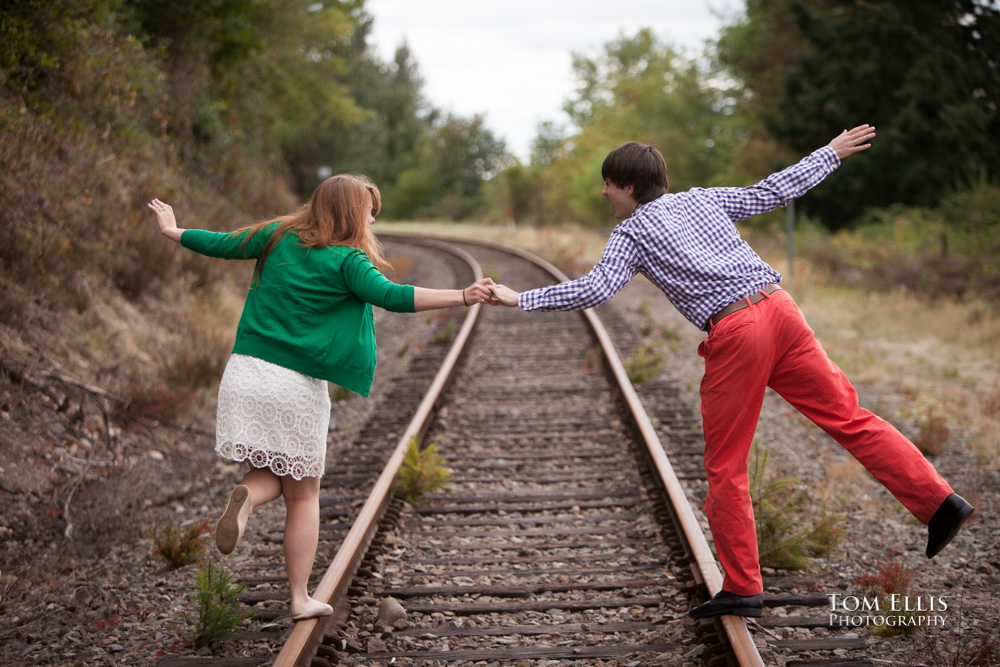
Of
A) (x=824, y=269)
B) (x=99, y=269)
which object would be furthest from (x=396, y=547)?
(x=824, y=269)

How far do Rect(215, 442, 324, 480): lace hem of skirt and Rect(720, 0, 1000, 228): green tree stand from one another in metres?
13.5

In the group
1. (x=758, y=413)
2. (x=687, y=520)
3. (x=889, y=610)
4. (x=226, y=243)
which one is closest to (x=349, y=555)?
(x=226, y=243)

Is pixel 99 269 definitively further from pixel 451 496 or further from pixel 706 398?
pixel 706 398

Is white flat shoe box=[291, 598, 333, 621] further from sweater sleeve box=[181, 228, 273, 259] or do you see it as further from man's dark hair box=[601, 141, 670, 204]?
man's dark hair box=[601, 141, 670, 204]

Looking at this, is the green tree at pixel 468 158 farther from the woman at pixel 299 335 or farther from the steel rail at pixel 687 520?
the woman at pixel 299 335

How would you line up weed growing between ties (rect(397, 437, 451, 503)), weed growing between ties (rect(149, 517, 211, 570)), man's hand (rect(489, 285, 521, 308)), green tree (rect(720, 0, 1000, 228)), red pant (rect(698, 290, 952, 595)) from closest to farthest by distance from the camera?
red pant (rect(698, 290, 952, 595)), man's hand (rect(489, 285, 521, 308)), weed growing between ties (rect(149, 517, 211, 570)), weed growing between ties (rect(397, 437, 451, 503)), green tree (rect(720, 0, 1000, 228))

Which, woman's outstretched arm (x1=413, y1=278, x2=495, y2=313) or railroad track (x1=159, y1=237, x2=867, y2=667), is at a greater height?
woman's outstretched arm (x1=413, y1=278, x2=495, y2=313)

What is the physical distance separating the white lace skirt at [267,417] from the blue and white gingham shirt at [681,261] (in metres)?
0.97

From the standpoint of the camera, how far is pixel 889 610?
10.7 ft

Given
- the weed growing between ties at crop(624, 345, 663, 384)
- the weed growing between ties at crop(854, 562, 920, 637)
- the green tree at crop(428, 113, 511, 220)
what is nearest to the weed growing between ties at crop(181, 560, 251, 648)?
the weed growing between ties at crop(854, 562, 920, 637)

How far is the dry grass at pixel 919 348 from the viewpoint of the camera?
6.55 meters

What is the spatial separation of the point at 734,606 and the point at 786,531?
39.4 inches

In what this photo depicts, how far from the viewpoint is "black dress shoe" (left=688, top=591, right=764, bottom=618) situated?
123 inches

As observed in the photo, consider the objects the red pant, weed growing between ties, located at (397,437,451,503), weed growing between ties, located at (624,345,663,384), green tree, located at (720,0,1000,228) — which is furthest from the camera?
green tree, located at (720,0,1000,228)
